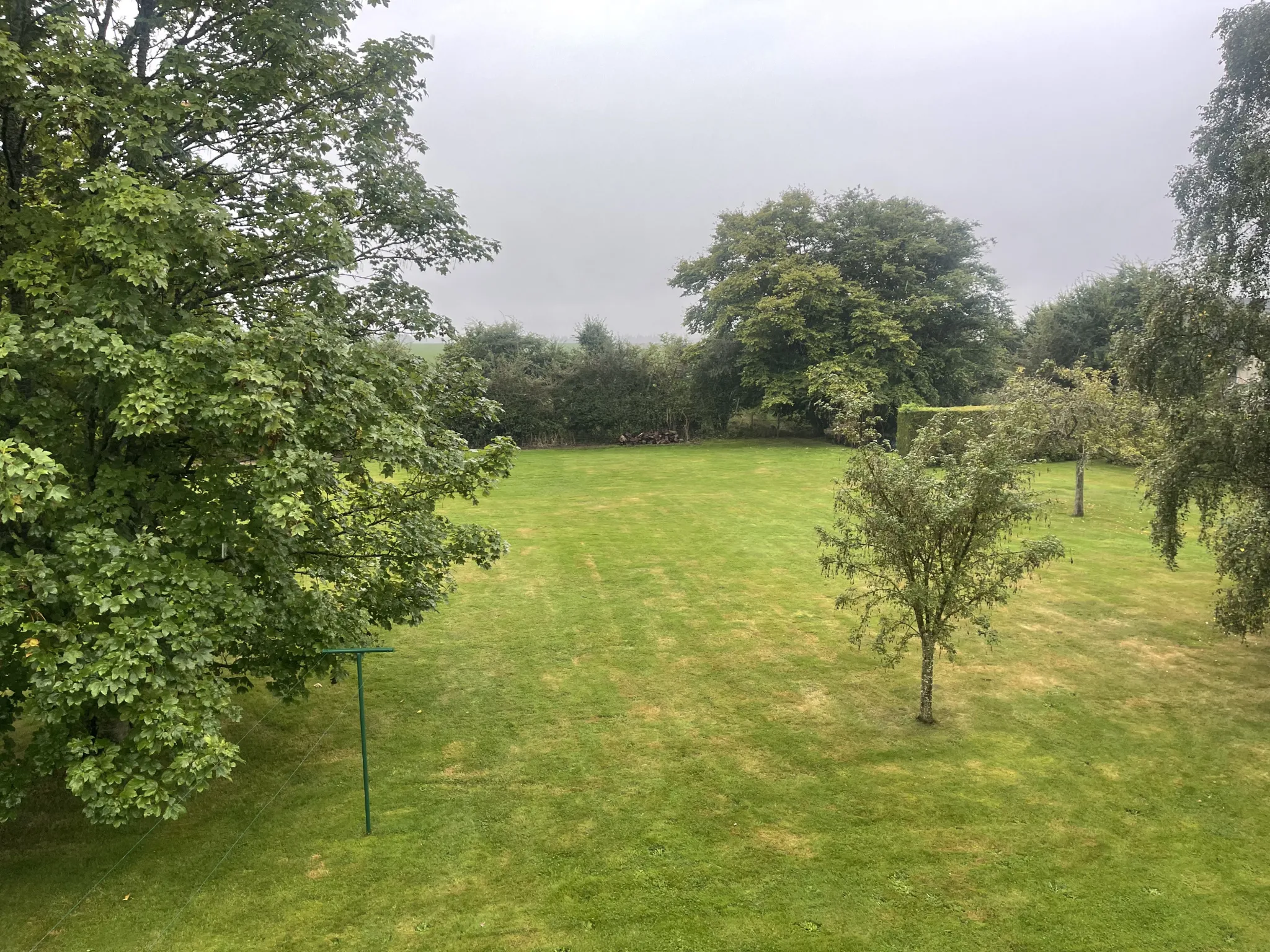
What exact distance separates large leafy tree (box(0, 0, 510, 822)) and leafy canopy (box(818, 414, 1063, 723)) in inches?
182

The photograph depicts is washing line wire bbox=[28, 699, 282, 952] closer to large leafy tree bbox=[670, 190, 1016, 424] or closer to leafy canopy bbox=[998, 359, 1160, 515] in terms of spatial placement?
leafy canopy bbox=[998, 359, 1160, 515]

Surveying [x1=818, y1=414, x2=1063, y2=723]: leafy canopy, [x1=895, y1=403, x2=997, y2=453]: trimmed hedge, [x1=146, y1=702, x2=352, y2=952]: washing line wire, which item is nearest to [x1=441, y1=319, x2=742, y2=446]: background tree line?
[x1=895, y1=403, x2=997, y2=453]: trimmed hedge

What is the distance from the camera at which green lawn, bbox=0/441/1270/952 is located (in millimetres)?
6367

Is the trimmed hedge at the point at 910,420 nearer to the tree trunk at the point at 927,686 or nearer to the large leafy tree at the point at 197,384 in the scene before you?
the tree trunk at the point at 927,686

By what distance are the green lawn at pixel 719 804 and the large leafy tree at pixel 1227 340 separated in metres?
2.40

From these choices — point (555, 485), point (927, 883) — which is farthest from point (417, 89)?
point (555, 485)

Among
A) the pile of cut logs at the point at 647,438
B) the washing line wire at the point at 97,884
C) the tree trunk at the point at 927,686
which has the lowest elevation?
the washing line wire at the point at 97,884

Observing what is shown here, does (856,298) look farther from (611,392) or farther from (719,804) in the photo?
(719,804)

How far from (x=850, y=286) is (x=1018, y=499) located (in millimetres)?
34049

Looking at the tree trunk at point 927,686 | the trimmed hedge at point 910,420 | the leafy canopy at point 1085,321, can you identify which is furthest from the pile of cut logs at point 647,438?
the tree trunk at point 927,686

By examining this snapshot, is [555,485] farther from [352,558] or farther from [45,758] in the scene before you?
[45,758]

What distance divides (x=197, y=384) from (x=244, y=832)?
4.65m

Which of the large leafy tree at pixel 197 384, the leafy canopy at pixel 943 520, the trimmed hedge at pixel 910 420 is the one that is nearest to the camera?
the large leafy tree at pixel 197 384

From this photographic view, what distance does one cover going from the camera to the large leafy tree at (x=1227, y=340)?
9.79 meters
